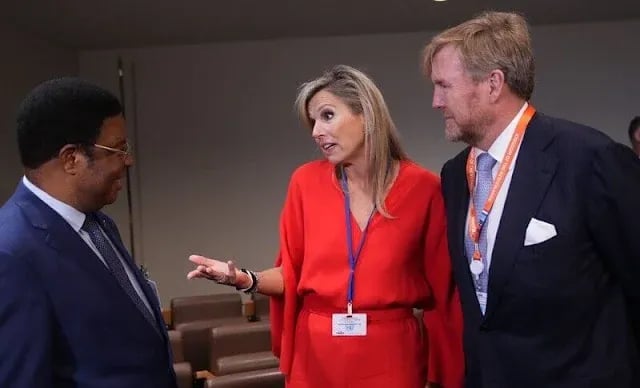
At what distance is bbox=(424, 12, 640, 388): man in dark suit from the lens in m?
1.54

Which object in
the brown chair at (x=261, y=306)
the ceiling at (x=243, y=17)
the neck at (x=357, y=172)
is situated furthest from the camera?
the ceiling at (x=243, y=17)

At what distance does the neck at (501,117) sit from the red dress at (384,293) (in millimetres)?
368

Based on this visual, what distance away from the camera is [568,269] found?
1539 mm

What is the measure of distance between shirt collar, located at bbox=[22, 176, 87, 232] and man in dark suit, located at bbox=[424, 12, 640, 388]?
0.97 metres

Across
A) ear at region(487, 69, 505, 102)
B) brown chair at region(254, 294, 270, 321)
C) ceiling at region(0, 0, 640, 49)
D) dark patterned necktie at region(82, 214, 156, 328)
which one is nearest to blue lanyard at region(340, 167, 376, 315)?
ear at region(487, 69, 505, 102)

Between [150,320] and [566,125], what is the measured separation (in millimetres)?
1125

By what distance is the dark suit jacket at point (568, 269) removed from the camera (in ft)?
5.00

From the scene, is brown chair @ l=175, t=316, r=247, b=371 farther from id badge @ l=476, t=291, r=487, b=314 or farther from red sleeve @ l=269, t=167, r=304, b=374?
id badge @ l=476, t=291, r=487, b=314

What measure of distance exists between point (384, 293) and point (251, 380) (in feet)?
2.60

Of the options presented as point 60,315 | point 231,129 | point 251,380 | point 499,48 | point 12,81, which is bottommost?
point 251,380

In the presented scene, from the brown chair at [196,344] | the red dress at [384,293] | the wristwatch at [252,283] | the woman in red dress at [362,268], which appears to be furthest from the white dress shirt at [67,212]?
the brown chair at [196,344]

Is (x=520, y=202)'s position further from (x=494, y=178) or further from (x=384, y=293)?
(x=384, y=293)

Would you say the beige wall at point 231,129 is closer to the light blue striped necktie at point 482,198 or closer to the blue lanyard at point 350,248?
the blue lanyard at point 350,248

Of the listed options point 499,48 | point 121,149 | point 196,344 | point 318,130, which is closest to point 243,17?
point 196,344
